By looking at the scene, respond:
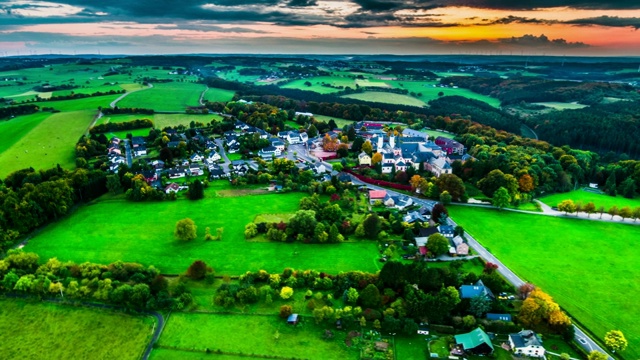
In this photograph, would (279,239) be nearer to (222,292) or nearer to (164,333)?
(222,292)

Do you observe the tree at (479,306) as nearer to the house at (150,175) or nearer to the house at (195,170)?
the house at (150,175)

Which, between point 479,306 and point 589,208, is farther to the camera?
point 589,208

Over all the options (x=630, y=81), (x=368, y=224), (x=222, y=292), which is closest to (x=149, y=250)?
(x=222, y=292)

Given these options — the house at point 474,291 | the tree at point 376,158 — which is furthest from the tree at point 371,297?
the tree at point 376,158

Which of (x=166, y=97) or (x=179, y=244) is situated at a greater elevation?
(x=166, y=97)

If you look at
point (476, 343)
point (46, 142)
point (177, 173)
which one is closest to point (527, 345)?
point (476, 343)

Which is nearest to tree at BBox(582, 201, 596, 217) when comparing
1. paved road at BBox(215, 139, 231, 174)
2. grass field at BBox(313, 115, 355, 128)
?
paved road at BBox(215, 139, 231, 174)

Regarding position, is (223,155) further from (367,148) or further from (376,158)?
(376,158)
